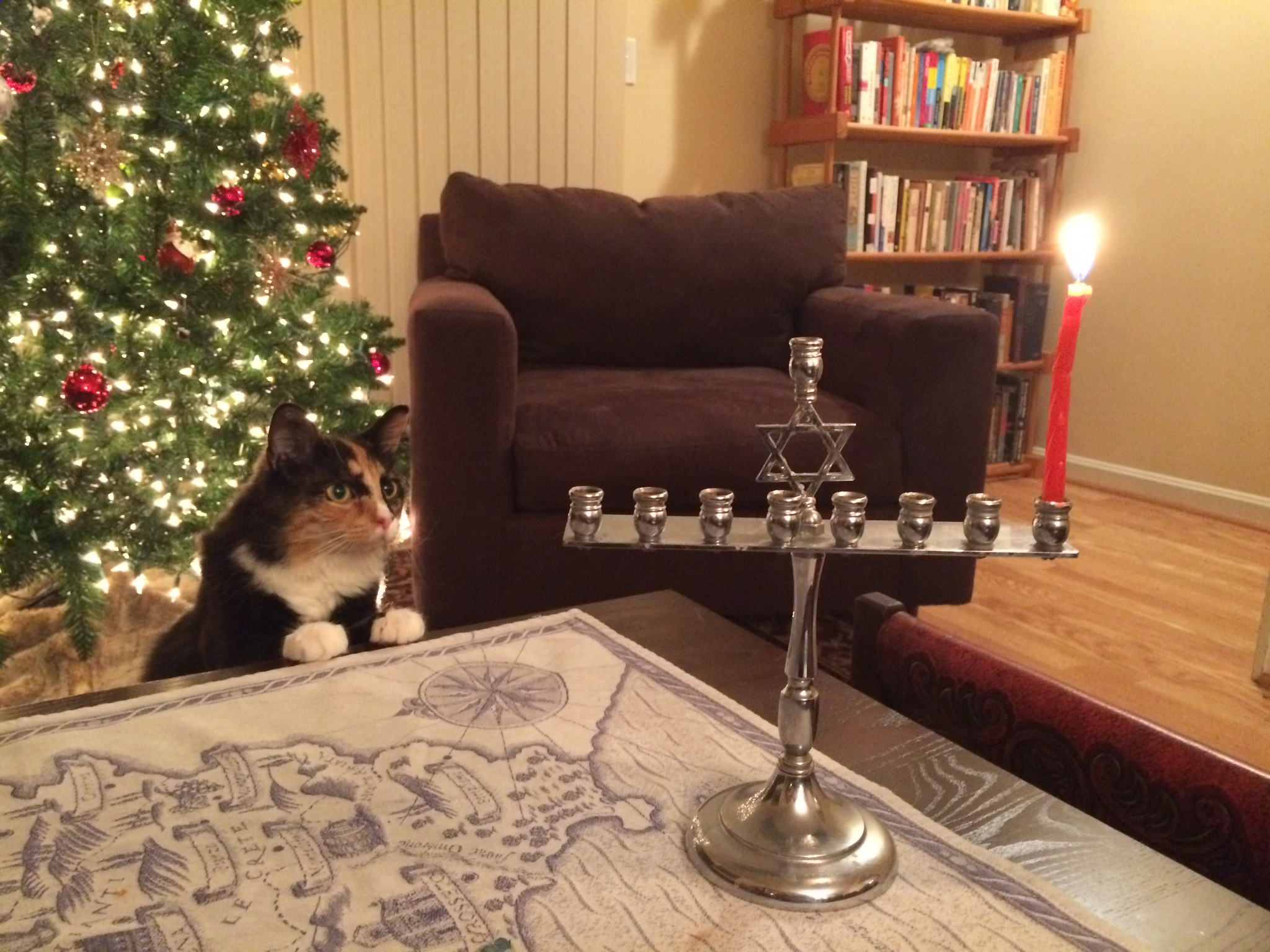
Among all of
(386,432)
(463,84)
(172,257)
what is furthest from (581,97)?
(386,432)

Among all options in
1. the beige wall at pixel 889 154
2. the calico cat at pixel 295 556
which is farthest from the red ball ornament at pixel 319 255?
the calico cat at pixel 295 556

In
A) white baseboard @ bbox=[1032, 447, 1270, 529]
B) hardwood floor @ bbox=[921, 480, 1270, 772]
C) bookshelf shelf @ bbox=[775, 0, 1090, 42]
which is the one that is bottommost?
hardwood floor @ bbox=[921, 480, 1270, 772]

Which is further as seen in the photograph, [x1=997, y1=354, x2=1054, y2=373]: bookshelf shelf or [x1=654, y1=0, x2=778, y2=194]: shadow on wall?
[x1=997, y1=354, x2=1054, y2=373]: bookshelf shelf

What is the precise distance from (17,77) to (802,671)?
1.62 m

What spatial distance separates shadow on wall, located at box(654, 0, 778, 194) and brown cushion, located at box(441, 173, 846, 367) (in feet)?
2.44

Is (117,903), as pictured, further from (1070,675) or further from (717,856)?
(1070,675)

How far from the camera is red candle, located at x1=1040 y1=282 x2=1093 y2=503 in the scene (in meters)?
0.50

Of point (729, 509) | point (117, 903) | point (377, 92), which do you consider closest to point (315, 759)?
point (117, 903)

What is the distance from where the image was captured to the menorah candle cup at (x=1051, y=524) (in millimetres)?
532

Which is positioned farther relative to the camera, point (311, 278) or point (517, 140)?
point (517, 140)

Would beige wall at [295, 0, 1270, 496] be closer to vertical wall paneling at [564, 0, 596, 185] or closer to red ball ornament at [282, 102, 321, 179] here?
vertical wall paneling at [564, 0, 596, 185]

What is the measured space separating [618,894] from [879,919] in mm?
152

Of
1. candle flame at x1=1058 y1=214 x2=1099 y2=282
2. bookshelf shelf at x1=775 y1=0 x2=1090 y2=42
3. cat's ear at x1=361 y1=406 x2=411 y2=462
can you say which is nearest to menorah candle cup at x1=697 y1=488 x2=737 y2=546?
candle flame at x1=1058 y1=214 x2=1099 y2=282

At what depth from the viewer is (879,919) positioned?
0.57 metres
